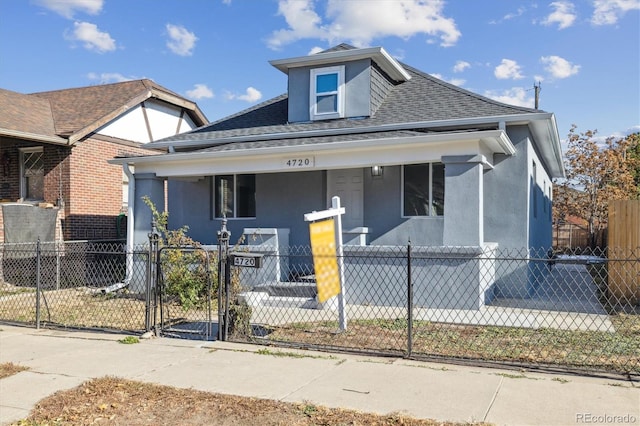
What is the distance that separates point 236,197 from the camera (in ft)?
47.8

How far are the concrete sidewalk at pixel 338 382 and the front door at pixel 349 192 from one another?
21.2 ft

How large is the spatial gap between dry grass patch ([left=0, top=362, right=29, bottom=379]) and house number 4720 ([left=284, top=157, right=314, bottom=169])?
6.68 meters

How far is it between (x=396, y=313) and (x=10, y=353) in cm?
583

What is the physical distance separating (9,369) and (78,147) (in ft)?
33.9

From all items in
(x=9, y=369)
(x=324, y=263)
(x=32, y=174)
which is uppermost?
(x=32, y=174)

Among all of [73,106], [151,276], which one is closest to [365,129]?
[151,276]

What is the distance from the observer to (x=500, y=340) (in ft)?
24.3

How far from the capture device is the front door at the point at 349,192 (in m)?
13.2

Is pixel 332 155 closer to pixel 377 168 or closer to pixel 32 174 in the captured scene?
pixel 377 168

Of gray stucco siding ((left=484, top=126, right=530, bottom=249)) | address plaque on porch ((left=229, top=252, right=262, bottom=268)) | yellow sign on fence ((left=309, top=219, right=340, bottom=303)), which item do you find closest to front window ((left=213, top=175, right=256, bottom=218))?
gray stucco siding ((left=484, top=126, right=530, bottom=249))

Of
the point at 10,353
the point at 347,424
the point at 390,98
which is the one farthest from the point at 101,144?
the point at 347,424

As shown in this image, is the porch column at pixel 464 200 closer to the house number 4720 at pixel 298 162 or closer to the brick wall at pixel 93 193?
the house number 4720 at pixel 298 162

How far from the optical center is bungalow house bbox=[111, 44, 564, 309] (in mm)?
10242

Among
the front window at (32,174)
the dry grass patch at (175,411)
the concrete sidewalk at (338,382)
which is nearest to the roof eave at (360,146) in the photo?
the front window at (32,174)
